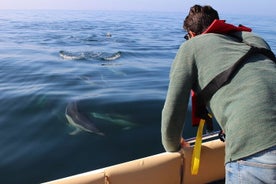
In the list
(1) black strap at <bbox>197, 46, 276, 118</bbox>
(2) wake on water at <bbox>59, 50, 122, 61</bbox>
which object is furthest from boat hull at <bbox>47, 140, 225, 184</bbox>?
(2) wake on water at <bbox>59, 50, 122, 61</bbox>

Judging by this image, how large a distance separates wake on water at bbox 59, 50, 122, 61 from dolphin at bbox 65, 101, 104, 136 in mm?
9062

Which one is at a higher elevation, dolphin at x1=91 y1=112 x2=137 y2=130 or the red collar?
the red collar

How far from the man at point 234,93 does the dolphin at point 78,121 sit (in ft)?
14.0

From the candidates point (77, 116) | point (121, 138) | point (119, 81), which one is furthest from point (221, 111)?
point (119, 81)

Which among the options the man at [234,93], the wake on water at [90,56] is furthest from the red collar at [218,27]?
the wake on water at [90,56]

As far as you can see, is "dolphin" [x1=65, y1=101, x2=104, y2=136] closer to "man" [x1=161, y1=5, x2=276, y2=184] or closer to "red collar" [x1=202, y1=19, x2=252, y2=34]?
"man" [x1=161, y1=5, x2=276, y2=184]

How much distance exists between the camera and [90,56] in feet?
59.6

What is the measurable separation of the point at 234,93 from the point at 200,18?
82 cm

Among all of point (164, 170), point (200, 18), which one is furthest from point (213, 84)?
point (164, 170)

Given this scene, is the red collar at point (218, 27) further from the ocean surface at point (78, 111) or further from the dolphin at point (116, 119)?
the dolphin at point (116, 119)

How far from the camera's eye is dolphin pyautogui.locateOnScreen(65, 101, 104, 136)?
7.32 m

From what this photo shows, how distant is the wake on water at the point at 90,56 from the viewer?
17.5 meters

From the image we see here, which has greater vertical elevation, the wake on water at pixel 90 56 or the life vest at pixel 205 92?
the life vest at pixel 205 92

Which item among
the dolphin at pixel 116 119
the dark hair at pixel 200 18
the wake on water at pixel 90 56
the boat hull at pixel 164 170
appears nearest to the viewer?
the dark hair at pixel 200 18
